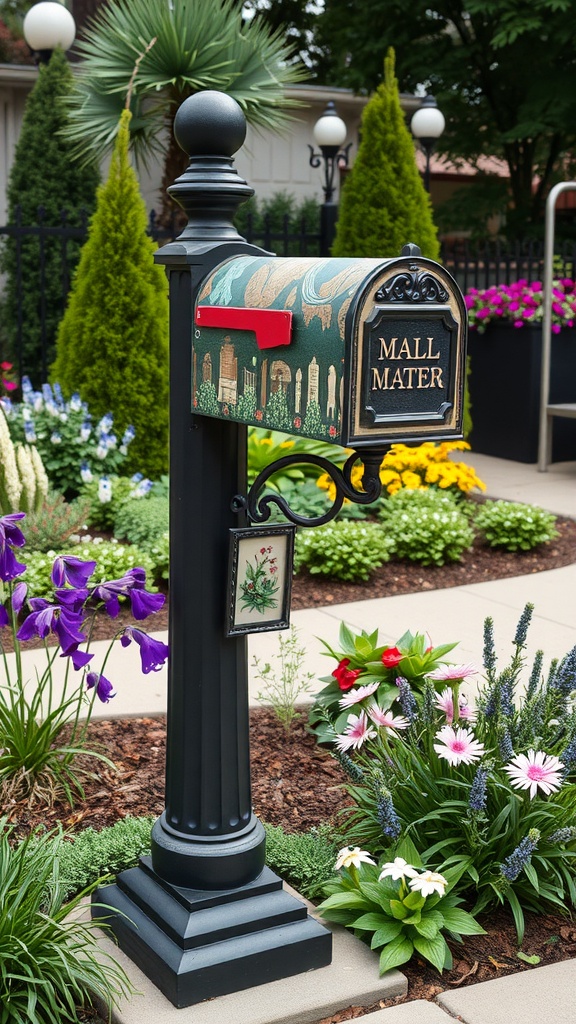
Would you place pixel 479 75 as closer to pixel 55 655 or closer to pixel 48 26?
pixel 48 26

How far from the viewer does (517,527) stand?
624 centimetres

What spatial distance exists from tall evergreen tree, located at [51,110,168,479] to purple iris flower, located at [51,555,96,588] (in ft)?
13.9

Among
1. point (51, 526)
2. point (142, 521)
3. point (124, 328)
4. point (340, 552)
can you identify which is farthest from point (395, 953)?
point (124, 328)

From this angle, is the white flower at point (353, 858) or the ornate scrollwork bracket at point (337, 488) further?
the white flower at point (353, 858)

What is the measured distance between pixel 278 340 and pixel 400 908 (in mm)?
1282

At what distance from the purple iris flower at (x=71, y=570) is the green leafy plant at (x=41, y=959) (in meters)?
0.70

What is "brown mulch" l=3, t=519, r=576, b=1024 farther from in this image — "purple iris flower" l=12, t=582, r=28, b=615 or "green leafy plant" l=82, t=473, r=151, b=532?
"green leafy plant" l=82, t=473, r=151, b=532

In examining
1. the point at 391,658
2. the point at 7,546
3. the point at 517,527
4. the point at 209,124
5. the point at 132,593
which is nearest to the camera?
the point at 209,124

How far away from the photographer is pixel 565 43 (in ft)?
47.7

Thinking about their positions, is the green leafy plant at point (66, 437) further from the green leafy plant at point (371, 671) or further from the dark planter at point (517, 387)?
the dark planter at point (517, 387)

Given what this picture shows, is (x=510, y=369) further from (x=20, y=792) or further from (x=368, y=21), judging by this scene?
(x=368, y=21)

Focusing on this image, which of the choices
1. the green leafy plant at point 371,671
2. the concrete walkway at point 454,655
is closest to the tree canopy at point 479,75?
the concrete walkway at point 454,655

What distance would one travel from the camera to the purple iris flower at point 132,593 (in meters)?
2.79

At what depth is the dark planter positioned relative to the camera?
9180mm
